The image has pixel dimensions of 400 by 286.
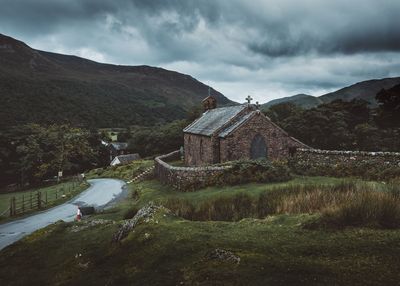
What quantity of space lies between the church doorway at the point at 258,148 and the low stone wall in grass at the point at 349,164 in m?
7.12

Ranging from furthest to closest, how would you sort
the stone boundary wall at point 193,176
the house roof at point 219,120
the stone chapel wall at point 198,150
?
the house roof at point 219,120, the stone chapel wall at point 198,150, the stone boundary wall at point 193,176

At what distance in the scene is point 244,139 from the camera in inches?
1336

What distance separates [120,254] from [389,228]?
258 inches

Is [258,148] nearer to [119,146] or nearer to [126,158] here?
[126,158]

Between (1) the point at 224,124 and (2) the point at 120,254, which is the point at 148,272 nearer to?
(2) the point at 120,254

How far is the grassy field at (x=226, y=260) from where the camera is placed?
623 cm

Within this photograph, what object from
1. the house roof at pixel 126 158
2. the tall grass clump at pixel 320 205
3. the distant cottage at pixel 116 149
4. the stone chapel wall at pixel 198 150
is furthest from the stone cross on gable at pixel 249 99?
the distant cottage at pixel 116 149

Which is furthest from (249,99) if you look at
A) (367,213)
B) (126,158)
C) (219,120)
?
(126,158)

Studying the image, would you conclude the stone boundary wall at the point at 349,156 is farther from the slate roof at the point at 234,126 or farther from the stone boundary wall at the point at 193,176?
the slate roof at the point at 234,126

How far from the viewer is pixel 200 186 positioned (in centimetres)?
2484

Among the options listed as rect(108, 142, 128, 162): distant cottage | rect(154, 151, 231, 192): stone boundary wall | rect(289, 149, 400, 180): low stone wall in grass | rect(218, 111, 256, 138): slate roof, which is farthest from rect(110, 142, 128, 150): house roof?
rect(289, 149, 400, 180): low stone wall in grass

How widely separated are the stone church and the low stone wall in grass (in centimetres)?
730

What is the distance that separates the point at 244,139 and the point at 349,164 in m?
12.3

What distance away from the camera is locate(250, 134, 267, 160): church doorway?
112 ft
